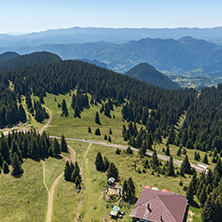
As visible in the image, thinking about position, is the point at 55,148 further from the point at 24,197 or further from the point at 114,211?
the point at 114,211

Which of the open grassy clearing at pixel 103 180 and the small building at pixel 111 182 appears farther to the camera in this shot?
the small building at pixel 111 182

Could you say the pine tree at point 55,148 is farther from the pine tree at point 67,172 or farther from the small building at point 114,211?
the small building at point 114,211

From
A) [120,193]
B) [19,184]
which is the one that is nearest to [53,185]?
[19,184]

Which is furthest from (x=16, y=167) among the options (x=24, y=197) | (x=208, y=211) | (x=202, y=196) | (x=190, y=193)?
(x=208, y=211)

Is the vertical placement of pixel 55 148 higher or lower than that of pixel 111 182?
lower

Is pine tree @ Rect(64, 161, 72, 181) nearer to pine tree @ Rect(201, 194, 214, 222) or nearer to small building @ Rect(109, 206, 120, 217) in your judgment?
small building @ Rect(109, 206, 120, 217)

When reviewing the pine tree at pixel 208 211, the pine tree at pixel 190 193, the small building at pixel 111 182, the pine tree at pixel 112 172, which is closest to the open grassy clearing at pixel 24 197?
the small building at pixel 111 182

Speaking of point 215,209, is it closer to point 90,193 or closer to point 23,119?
point 90,193
